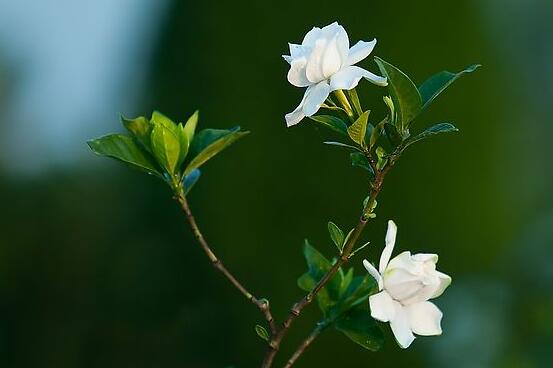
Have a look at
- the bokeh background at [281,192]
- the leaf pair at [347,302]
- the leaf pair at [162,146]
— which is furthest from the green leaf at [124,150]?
the bokeh background at [281,192]

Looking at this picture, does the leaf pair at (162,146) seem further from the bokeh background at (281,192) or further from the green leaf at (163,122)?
the bokeh background at (281,192)

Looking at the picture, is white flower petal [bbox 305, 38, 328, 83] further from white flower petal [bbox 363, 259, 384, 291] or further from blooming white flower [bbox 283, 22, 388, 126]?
white flower petal [bbox 363, 259, 384, 291]

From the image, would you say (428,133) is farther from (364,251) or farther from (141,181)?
(141,181)

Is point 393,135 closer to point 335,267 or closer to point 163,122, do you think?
point 335,267

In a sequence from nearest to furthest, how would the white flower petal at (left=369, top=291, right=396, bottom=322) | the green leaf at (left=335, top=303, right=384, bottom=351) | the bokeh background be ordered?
the white flower petal at (left=369, top=291, right=396, bottom=322), the green leaf at (left=335, top=303, right=384, bottom=351), the bokeh background

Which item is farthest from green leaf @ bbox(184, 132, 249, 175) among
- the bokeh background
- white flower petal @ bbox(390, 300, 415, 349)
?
the bokeh background

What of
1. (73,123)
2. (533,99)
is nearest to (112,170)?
(73,123)

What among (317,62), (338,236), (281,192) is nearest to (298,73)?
(317,62)
